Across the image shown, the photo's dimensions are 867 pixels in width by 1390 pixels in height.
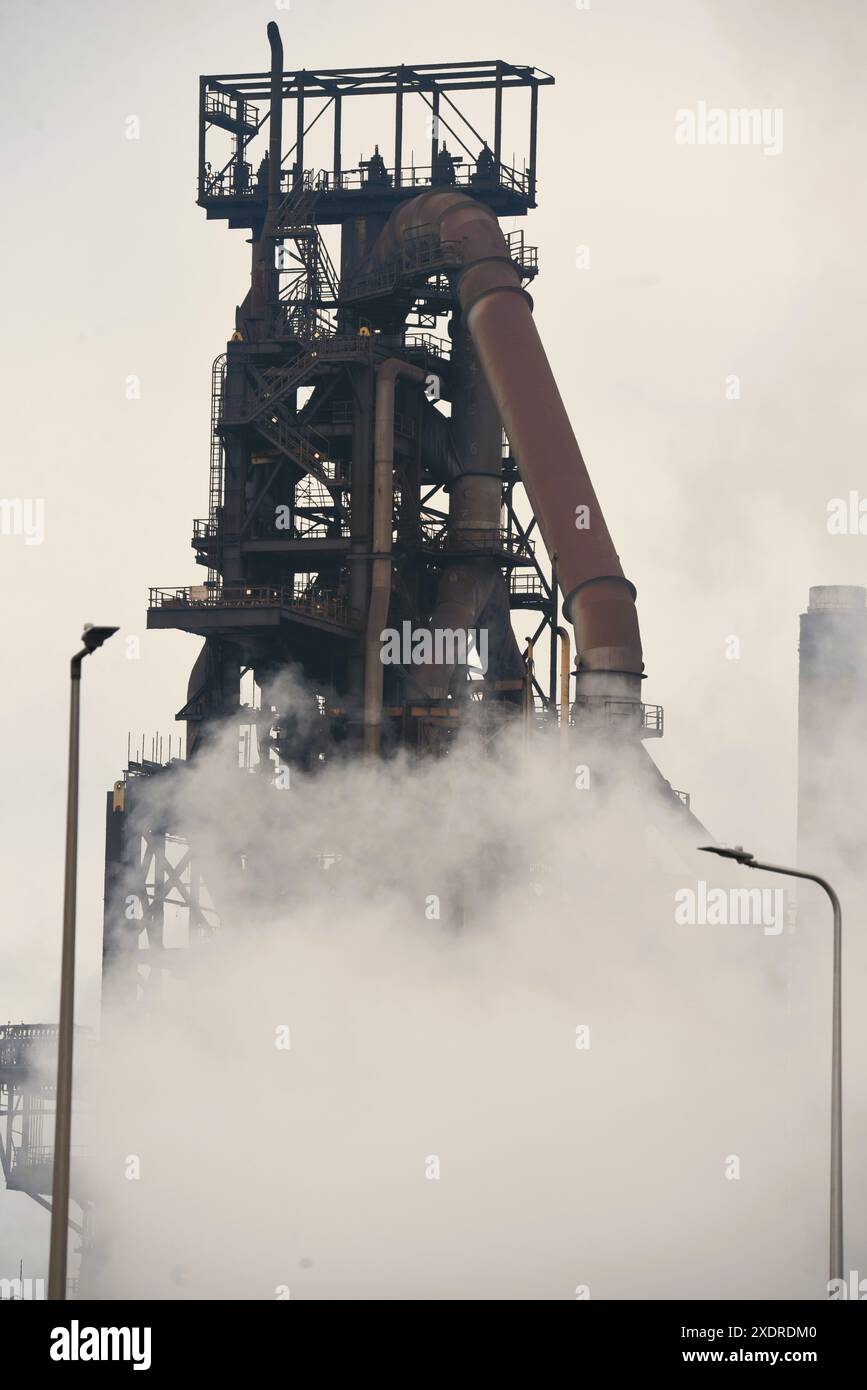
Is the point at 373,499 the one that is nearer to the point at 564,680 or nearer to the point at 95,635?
the point at 564,680

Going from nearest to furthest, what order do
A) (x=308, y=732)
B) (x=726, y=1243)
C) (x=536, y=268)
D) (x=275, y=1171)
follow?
(x=726, y=1243) < (x=275, y=1171) < (x=308, y=732) < (x=536, y=268)

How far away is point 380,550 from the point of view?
238 feet

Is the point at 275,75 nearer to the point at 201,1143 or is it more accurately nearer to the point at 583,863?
the point at 583,863

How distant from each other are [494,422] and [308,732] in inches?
448

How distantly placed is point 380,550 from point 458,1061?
1470 cm

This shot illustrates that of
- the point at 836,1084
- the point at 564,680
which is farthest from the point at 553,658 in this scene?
the point at 836,1084

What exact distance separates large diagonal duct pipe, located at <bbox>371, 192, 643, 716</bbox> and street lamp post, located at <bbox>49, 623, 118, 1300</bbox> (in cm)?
3753

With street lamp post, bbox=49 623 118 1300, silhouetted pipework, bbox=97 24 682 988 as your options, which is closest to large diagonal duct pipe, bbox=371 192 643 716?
silhouetted pipework, bbox=97 24 682 988

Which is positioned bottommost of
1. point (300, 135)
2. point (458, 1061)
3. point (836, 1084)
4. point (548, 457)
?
point (836, 1084)

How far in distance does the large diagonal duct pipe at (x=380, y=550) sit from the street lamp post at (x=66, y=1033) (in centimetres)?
3957

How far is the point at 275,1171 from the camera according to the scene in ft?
217

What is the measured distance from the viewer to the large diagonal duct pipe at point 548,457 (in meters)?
68.8

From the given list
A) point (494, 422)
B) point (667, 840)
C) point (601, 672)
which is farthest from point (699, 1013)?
point (494, 422)

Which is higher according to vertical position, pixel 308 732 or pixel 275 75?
pixel 275 75
